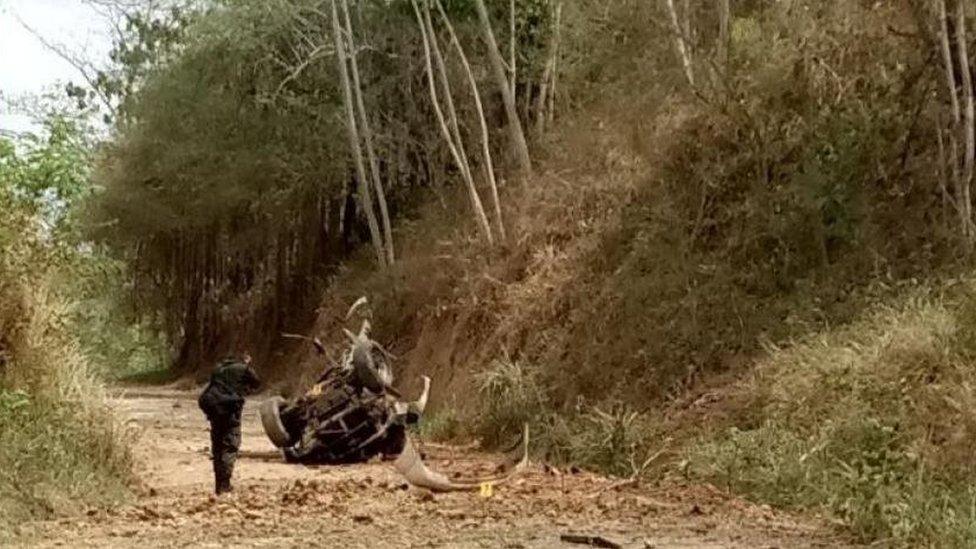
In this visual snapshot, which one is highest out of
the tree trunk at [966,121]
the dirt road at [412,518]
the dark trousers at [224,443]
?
the tree trunk at [966,121]

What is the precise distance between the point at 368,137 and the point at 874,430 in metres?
15.9

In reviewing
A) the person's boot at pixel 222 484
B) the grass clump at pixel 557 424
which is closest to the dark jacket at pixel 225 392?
the person's boot at pixel 222 484

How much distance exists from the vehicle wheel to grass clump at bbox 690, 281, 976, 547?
474cm

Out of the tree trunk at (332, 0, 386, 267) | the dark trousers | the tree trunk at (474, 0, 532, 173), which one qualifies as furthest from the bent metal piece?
the tree trunk at (332, 0, 386, 267)

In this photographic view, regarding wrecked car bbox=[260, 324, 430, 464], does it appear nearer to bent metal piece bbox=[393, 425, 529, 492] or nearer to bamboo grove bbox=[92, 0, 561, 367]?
bent metal piece bbox=[393, 425, 529, 492]

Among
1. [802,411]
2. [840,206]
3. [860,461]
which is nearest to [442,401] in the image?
[840,206]

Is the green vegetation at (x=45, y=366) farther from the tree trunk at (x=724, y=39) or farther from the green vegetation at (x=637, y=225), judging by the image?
the tree trunk at (x=724, y=39)

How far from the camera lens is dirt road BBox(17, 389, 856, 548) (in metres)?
8.16

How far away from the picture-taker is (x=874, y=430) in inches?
368

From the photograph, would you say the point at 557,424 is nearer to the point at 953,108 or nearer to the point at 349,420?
the point at 349,420

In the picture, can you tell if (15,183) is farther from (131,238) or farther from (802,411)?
(131,238)

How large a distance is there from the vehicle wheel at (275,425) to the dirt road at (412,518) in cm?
136

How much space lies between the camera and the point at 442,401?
18359mm

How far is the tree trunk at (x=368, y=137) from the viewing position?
2309 cm
